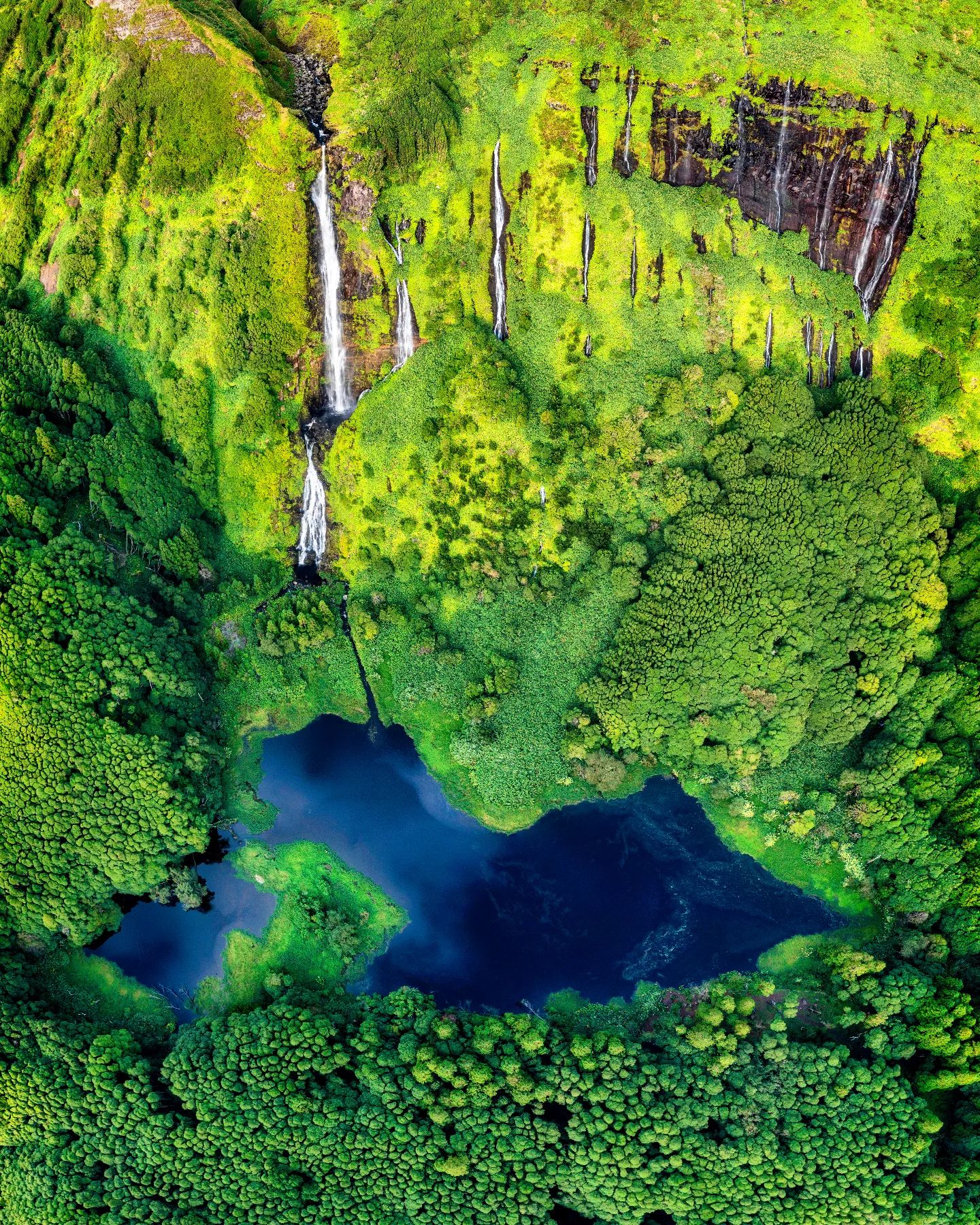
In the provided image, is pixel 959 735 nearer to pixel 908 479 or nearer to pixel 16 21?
pixel 908 479

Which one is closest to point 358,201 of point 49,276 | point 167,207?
point 167,207

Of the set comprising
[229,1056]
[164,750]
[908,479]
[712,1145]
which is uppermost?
[908,479]

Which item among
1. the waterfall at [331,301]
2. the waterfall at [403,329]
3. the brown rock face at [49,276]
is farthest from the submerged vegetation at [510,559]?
the waterfall at [331,301]

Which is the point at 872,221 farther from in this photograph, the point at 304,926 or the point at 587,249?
the point at 304,926

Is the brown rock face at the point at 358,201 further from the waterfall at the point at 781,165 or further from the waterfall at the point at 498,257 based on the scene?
the waterfall at the point at 781,165

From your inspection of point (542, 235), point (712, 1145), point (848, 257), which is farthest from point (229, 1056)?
point (848, 257)

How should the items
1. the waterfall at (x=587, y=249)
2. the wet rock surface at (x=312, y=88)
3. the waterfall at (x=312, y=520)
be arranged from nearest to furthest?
the waterfall at (x=587, y=249), the wet rock surface at (x=312, y=88), the waterfall at (x=312, y=520)
